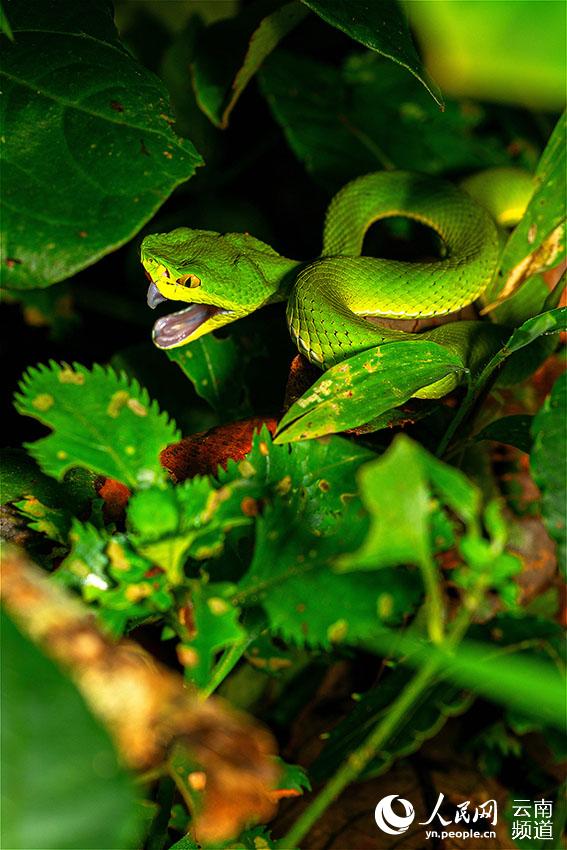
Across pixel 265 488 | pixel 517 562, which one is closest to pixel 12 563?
pixel 265 488

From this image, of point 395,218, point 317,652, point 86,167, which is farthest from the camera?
point 395,218

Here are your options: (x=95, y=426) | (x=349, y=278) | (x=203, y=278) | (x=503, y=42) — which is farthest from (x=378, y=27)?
(x=503, y=42)

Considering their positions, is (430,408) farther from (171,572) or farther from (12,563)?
(12,563)

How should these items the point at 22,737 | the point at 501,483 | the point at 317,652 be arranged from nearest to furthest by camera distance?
the point at 22,737 → the point at 317,652 → the point at 501,483

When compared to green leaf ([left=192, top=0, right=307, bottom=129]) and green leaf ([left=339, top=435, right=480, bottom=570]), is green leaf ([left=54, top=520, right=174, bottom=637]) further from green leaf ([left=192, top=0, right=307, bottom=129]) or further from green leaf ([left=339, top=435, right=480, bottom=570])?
green leaf ([left=192, top=0, right=307, bottom=129])

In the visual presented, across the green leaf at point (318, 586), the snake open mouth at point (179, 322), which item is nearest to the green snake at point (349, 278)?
the snake open mouth at point (179, 322)

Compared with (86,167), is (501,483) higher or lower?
lower

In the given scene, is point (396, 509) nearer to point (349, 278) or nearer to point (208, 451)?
point (208, 451)
